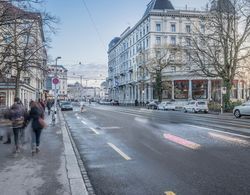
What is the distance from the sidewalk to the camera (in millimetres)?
6520

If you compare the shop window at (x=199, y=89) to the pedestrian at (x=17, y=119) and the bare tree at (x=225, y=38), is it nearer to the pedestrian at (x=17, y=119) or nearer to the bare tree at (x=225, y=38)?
the bare tree at (x=225, y=38)

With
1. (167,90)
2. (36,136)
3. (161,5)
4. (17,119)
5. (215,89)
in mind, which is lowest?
(36,136)

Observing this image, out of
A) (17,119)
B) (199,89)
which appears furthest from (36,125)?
(199,89)

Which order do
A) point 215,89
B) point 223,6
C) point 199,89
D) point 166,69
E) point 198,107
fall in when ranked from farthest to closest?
point 166,69 < point 199,89 < point 215,89 < point 198,107 < point 223,6

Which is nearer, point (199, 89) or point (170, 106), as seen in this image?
point (170, 106)

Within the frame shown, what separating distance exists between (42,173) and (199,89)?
6734cm

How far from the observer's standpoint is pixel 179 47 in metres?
43.5

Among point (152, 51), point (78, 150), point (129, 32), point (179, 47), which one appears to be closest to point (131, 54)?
point (129, 32)

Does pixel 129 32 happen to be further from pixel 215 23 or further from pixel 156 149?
pixel 156 149

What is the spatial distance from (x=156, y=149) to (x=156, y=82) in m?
57.6

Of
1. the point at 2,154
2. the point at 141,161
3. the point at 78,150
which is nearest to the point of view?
the point at 141,161

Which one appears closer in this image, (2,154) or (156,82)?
(2,154)

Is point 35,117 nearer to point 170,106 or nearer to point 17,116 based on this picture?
point 17,116

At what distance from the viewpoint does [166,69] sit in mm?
78750
